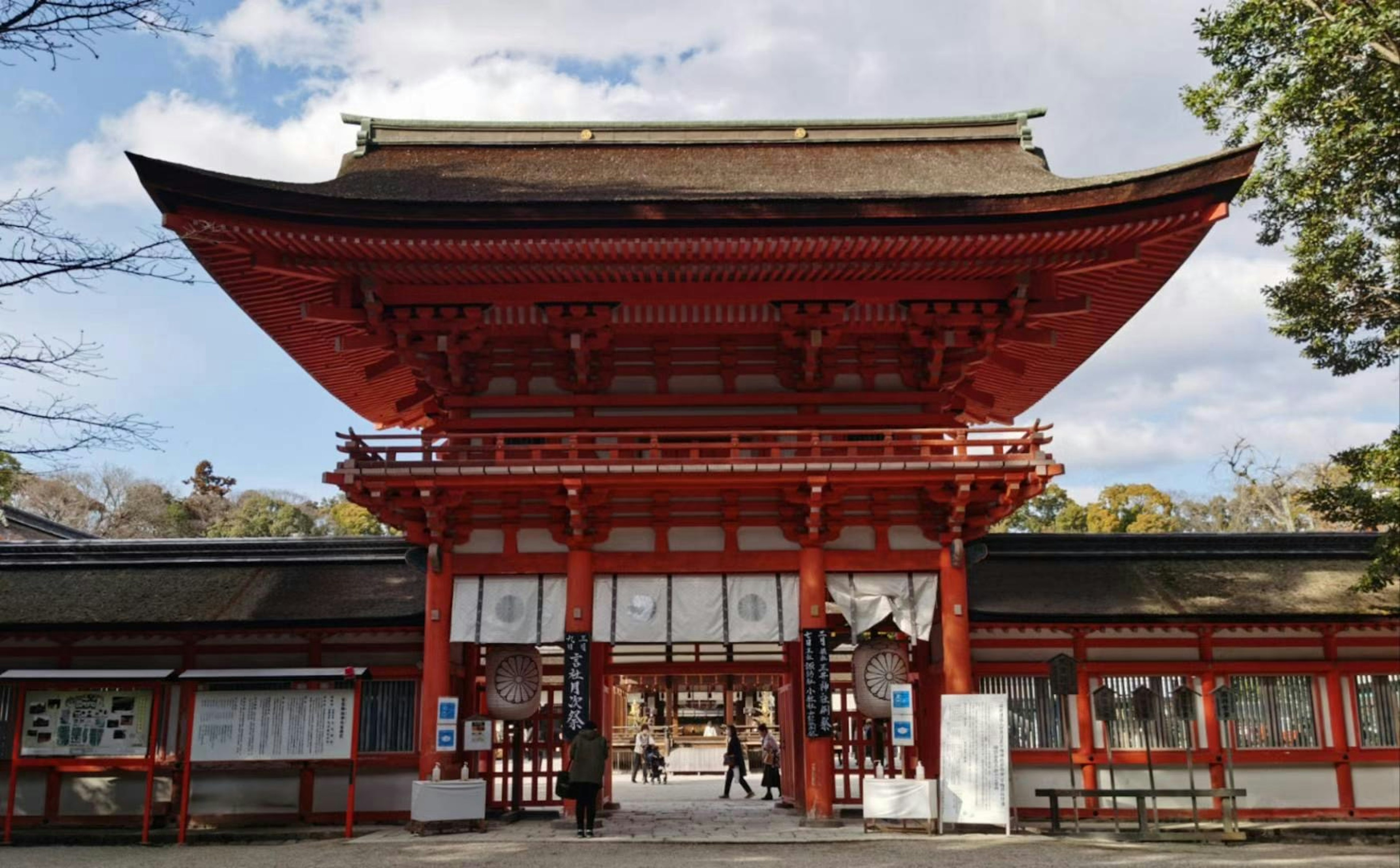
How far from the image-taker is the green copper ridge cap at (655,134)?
17312mm

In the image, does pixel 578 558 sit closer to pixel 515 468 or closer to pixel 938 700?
pixel 515 468

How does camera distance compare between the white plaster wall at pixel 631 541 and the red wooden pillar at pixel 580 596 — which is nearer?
the red wooden pillar at pixel 580 596

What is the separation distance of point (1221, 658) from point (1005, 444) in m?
4.60

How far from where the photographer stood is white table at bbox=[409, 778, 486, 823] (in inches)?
521

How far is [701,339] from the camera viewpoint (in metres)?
15.0

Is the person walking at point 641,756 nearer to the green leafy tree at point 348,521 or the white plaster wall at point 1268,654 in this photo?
the white plaster wall at point 1268,654

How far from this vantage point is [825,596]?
14.3m

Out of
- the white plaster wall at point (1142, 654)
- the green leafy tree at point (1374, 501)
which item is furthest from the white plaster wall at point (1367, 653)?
the white plaster wall at point (1142, 654)

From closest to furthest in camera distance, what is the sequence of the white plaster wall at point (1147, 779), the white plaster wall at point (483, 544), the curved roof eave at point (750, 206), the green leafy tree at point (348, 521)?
the curved roof eave at point (750, 206) → the white plaster wall at point (1147, 779) → the white plaster wall at point (483, 544) → the green leafy tree at point (348, 521)

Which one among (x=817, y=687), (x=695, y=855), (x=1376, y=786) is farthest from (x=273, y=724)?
(x=1376, y=786)

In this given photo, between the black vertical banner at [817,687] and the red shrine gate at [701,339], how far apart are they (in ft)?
0.39

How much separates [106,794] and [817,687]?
961 centimetres

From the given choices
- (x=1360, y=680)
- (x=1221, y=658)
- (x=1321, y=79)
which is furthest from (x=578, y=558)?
(x=1321, y=79)

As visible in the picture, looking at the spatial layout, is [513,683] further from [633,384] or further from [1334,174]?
[1334,174]
